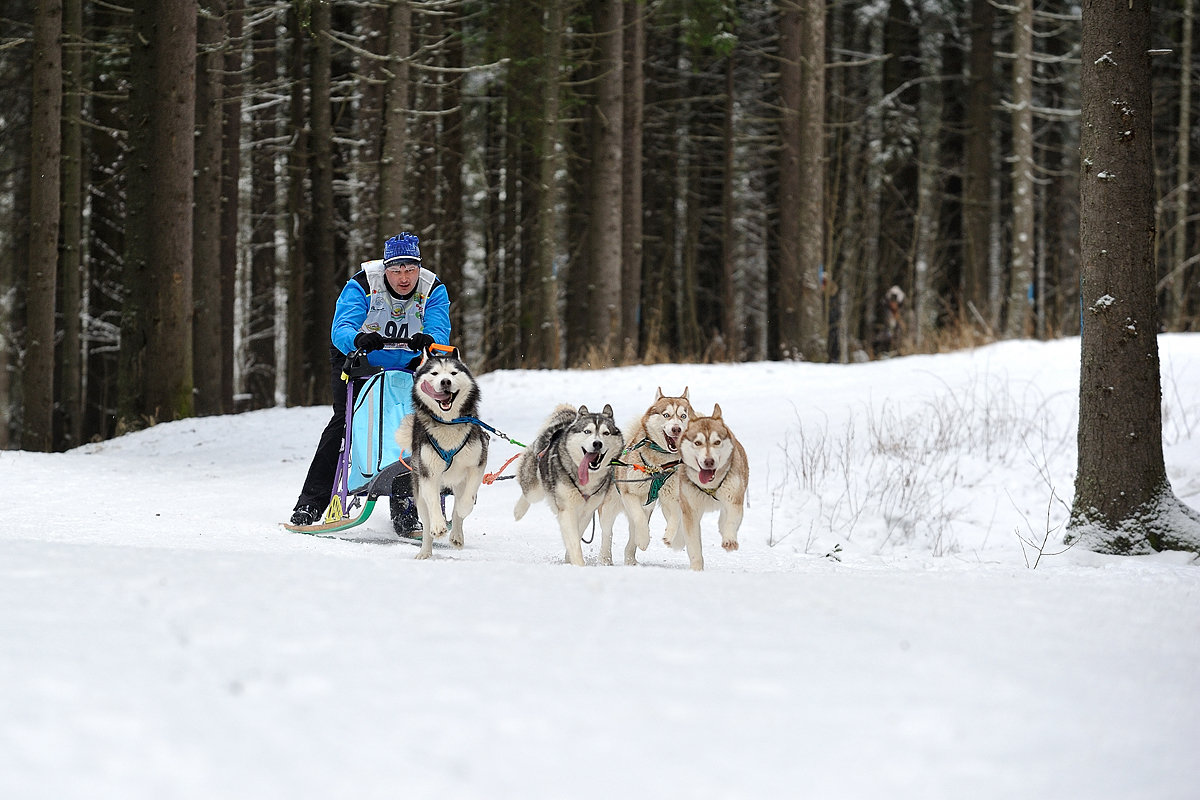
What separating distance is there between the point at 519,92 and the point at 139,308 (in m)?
10.5

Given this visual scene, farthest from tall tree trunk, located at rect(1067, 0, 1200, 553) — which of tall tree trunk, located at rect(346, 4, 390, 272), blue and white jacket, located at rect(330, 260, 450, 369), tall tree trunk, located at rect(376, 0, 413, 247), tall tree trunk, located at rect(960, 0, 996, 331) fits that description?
tall tree trunk, located at rect(960, 0, 996, 331)

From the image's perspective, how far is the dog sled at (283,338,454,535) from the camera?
7.89 m

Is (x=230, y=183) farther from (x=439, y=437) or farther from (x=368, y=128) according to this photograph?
(x=439, y=437)

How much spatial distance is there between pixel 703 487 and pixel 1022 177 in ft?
46.6

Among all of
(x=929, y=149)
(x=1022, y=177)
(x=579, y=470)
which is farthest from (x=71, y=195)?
(x=929, y=149)

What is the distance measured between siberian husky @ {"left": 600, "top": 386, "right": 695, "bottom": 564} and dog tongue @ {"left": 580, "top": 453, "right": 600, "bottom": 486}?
0.74ft

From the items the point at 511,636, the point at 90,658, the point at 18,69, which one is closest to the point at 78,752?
the point at 90,658

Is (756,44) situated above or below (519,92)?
above

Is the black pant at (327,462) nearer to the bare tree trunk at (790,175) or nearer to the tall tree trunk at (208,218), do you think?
the tall tree trunk at (208,218)

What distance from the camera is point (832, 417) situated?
39.6 ft

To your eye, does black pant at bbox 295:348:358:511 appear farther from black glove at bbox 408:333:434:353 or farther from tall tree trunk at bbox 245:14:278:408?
tall tree trunk at bbox 245:14:278:408

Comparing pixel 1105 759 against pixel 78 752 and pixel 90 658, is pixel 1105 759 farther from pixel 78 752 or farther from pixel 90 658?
pixel 90 658

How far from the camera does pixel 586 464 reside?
6.26 m

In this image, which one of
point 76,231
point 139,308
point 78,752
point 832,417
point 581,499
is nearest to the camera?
point 78,752
